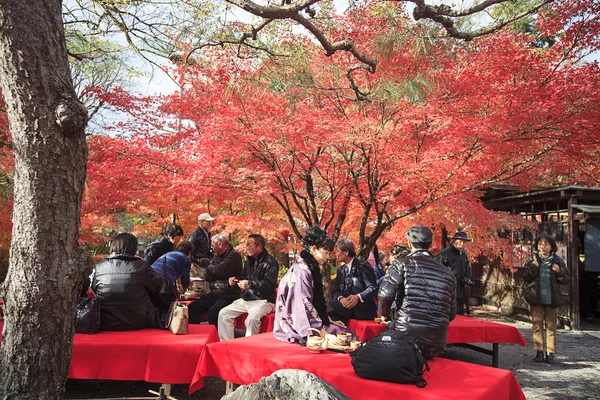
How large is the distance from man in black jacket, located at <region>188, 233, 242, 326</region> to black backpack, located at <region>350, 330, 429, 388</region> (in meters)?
3.24

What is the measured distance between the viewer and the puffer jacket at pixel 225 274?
6.18m

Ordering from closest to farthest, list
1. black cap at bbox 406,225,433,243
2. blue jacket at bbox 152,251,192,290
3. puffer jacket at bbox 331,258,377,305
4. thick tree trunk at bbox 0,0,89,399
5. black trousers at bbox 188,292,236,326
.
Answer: thick tree trunk at bbox 0,0,89,399, black cap at bbox 406,225,433,243, puffer jacket at bbox 331,258,377,305, blue jacket at bbox 152,251,192,290, black trousers at bbox 188,292,236,326

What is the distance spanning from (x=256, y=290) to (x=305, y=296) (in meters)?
1.71

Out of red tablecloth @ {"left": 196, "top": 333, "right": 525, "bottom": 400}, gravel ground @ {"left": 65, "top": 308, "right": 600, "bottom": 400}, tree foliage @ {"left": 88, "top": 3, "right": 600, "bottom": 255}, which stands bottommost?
gravel ground @ {"left": 65, "top": 308, "right": 600, "bottom": 400}

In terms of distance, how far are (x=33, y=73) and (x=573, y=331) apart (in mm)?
10425

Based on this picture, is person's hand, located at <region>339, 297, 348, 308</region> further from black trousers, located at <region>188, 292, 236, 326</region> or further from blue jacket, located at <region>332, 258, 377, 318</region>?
black trousers, located at <region>188, 292, 236, 326</region>

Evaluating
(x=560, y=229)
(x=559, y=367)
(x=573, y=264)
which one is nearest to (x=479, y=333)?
(x=559, y=367)

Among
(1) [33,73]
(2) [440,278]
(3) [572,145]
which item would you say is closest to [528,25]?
(3) [572,145]

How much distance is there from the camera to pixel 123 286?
4523mm

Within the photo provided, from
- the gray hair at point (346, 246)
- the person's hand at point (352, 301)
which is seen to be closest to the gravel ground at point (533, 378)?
the person's hand at point (352, 301)

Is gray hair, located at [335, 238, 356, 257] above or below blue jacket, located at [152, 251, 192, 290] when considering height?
above

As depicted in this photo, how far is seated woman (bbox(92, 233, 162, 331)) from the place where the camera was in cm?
452

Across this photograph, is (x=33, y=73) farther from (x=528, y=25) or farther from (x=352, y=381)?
(x=528, y=25)

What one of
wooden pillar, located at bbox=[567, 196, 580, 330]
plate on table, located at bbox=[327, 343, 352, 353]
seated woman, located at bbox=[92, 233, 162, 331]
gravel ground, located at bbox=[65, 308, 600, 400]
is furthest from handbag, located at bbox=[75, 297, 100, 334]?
wooden pillar, located at bbox=[567, 196, 580, 330]
